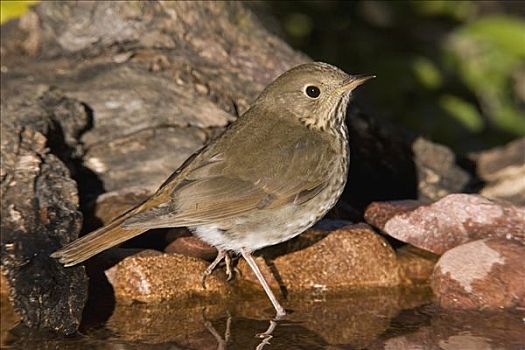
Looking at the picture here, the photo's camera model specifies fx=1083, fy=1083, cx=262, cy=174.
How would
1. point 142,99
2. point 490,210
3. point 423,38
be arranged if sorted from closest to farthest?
point 490,210, point 142,99, point 423,38

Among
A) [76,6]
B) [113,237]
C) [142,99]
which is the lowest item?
[113,237]

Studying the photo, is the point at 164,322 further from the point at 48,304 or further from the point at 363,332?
the point at 363,332

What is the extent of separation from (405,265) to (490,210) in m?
0.52

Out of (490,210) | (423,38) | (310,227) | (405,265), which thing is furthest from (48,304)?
(423,38)

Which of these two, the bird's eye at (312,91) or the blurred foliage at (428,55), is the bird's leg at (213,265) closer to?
the bird's eye at (312,91)

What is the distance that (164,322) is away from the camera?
16.5 ft

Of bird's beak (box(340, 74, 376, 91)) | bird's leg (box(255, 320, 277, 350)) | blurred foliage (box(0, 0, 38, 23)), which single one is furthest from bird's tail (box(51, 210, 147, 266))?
blurred foliage (box(0, 0, 38, 23))

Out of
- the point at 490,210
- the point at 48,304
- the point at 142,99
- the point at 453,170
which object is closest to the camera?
the point at 48,304

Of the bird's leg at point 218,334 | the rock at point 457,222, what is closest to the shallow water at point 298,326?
the bird's leg at point 218,334

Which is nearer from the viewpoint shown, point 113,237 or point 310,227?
point 113,237

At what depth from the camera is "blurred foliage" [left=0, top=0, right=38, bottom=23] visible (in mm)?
5773

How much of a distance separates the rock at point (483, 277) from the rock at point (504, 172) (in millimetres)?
1121

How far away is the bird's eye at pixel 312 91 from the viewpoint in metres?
5.60

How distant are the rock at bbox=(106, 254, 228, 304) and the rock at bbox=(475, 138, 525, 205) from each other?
205 cm
